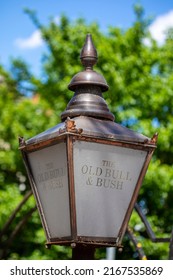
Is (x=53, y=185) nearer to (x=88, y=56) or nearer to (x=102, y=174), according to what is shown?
(x=102, y=174)

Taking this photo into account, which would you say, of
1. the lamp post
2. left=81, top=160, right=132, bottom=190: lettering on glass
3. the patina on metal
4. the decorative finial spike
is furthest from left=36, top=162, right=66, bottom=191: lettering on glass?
the decorative finial spike

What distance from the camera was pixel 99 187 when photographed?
3.28 metres

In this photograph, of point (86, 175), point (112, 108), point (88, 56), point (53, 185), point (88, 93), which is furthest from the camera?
point (112, 108)

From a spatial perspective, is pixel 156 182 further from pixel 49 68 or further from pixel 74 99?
pixel 74 99

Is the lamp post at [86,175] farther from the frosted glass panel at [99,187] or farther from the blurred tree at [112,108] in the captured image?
the blurred tree at [112,108]

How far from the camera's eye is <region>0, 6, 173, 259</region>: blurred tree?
17984 millimetres

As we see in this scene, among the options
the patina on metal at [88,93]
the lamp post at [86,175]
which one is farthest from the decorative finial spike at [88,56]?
the lamp post at [86,175]

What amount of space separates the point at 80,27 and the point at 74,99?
16623 millimetres

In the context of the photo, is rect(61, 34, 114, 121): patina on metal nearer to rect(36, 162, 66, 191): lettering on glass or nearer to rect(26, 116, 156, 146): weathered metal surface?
rect(26, 116, 156, 146): weathered metal surface

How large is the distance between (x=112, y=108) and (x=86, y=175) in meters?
15.1

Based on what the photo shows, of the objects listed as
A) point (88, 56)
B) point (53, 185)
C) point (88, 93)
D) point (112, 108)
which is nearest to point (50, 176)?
point (53, 185)

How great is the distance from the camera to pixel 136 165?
3.45 meters

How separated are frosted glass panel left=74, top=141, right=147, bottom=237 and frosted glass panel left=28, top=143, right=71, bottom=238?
0.06 metres

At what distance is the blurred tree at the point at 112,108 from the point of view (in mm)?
17984
